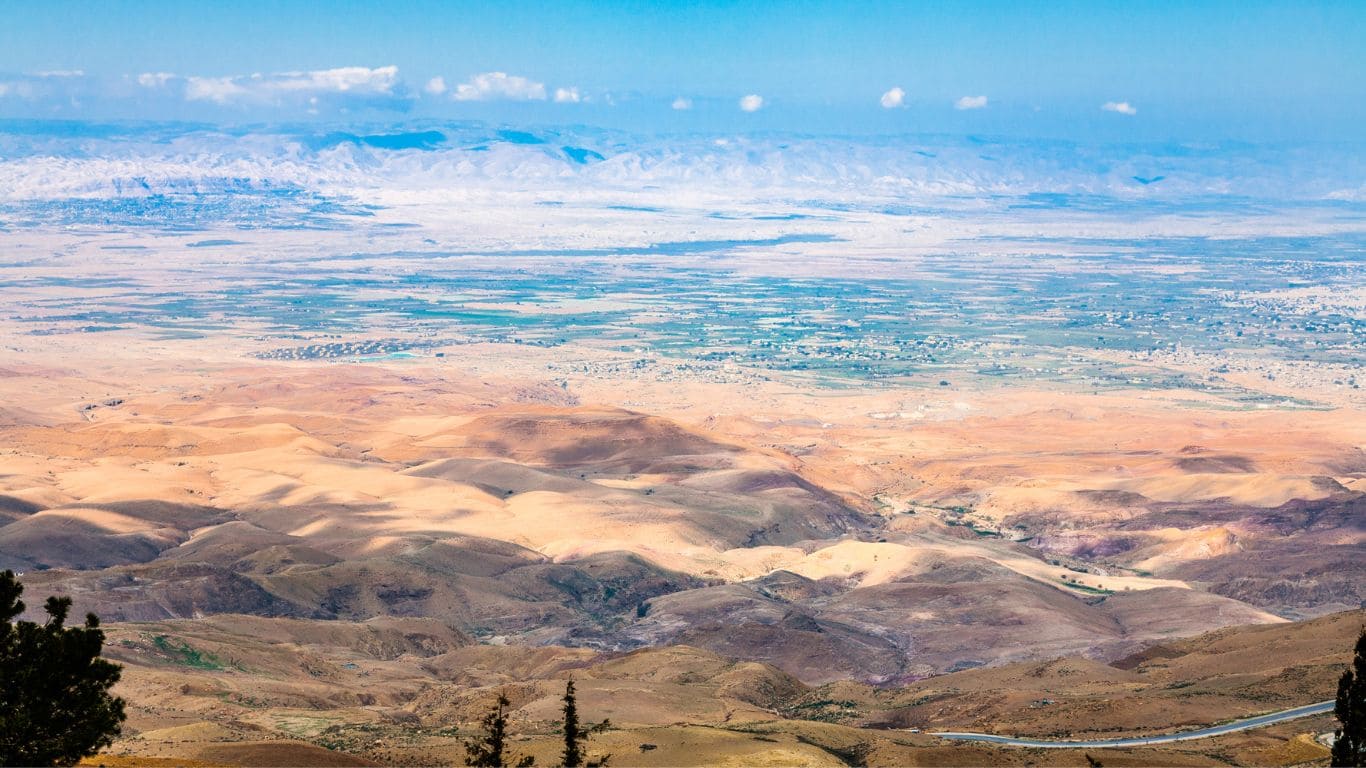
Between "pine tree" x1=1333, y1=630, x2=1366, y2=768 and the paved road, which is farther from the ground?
"pine tree" x1=1333, y1=630, x2=1366, y2=768

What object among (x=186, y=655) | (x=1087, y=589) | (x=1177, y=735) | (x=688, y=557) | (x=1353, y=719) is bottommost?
(x=1087, y=589)

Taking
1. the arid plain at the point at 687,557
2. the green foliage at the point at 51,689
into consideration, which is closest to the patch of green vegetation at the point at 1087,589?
the arid plain at the point at 687,557

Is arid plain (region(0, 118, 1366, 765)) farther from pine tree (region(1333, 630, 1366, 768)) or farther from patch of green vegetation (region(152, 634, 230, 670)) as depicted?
pine tree (region(1333, 630, 1366, 768))

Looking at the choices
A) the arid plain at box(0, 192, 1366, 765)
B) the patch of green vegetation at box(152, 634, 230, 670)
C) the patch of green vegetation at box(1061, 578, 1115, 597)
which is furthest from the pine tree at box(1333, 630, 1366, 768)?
the patch of green vegetation at box(1061, 578, 1115, 597)

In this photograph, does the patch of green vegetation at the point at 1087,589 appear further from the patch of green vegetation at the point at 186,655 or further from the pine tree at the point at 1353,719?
the pine tree at the point at 1353,719

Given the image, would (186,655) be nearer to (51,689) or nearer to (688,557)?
(51,689)

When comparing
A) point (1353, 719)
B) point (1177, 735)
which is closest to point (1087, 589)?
point (1177, 735)
